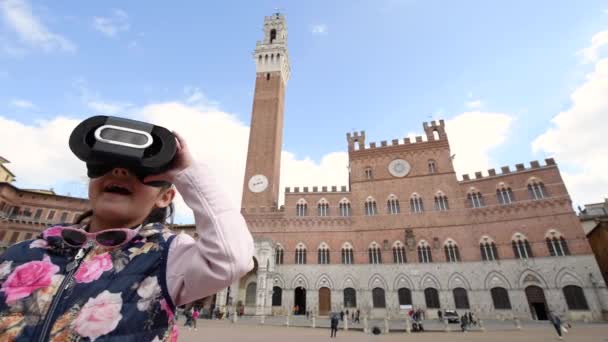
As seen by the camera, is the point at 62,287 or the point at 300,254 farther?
the point at 300,254

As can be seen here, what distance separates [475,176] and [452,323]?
13621 mm

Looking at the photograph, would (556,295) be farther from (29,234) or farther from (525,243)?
(29,234)

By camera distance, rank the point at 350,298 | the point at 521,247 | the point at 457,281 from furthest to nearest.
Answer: the point at 350,298 < the point at 457,281 < the point at 521,247

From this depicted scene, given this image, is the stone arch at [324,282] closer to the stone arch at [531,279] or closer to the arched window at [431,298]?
the arched window at [431,298]

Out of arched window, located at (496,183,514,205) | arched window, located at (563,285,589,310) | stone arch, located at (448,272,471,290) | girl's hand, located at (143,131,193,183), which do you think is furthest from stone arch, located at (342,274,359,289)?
girl's hand, located at (143,131,193,183)

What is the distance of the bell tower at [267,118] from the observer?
30.1m

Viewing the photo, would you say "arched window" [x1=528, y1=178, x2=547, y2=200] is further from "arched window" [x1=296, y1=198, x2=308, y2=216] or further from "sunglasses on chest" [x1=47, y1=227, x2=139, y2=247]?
"sunglasses on chest" [x1=47, y1=227, x2=139, y2=247]

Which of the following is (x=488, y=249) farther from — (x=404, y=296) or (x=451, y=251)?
(x=404, y=296)

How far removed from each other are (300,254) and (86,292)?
2725 cm

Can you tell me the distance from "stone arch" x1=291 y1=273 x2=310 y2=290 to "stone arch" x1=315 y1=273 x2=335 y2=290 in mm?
926

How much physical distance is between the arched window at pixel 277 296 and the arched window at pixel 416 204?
1477cm

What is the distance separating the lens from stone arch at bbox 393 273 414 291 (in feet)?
80.2

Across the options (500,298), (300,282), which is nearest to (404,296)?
(500,298)

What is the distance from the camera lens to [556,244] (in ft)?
72.8
